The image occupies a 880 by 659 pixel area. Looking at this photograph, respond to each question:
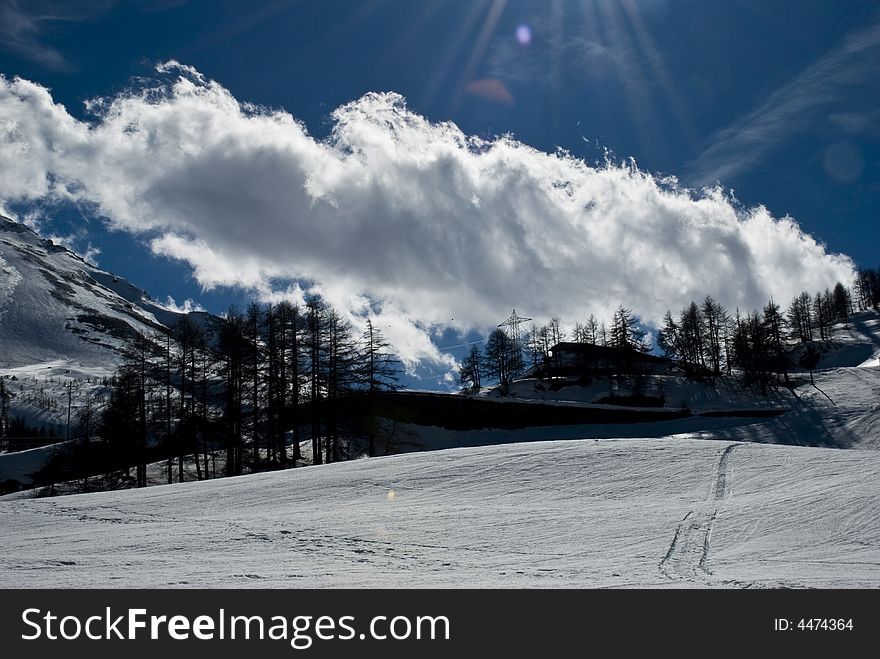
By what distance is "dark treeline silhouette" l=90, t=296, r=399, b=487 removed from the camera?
3419 centimetres

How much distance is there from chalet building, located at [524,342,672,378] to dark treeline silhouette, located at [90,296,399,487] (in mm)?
42764

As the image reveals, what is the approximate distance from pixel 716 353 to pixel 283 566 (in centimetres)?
7266

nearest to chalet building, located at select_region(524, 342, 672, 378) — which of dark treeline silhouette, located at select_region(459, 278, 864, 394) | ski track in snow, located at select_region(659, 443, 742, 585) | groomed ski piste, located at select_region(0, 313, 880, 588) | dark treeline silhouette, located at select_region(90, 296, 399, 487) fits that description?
dark treeline silhouette, located at select_region(459, 278, 864, 394)

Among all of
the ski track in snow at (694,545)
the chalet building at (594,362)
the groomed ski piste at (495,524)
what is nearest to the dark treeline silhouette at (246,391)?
the groomed ski piste at (495,524)

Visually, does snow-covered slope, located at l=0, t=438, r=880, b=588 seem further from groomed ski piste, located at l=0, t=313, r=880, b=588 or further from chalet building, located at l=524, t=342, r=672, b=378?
chalet building, located at l=524, t=342, r=672, b=378

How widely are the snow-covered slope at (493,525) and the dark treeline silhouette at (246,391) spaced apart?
13400 mm

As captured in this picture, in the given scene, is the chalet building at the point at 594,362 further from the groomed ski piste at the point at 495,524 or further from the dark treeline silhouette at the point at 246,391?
the groomed ski piste at the point at 495,524

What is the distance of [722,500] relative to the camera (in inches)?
597

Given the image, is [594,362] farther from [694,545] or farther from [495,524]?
[694,545]

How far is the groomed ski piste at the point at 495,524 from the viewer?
32.0 ft

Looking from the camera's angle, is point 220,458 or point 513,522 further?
point 220,458
